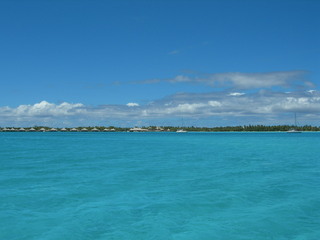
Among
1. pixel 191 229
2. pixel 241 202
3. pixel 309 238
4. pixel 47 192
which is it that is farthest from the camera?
pixel 47 192

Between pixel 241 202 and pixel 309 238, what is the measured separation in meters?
4.92

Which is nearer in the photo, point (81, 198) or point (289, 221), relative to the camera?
point (289, 221)

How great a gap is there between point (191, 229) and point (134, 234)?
7.08ft

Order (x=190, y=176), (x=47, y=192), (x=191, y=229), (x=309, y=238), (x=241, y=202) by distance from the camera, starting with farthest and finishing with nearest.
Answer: (x=190, y=176) < (x=47, y=192) < (x=241, y=202) < (x=191, y=229) < (x=309, y=238)

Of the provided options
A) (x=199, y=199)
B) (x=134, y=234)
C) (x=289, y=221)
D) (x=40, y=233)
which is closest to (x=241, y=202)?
(x=199, y=199)

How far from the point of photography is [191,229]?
11.5 meters

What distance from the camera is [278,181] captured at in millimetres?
21734

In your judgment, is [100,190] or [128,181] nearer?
[100,190]

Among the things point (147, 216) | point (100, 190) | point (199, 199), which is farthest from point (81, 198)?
point (199, 199)

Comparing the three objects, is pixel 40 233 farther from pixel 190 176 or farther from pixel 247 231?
pixel 190 176

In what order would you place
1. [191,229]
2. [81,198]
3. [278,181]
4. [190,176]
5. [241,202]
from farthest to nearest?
[190,176] → [278,181] → [81,198] → [241,202] → [191,229]

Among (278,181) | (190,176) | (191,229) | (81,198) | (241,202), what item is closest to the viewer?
(191,229)

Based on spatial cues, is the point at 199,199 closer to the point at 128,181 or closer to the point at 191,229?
the point at 191,229

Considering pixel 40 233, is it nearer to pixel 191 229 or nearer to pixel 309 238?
pixel 191 229
